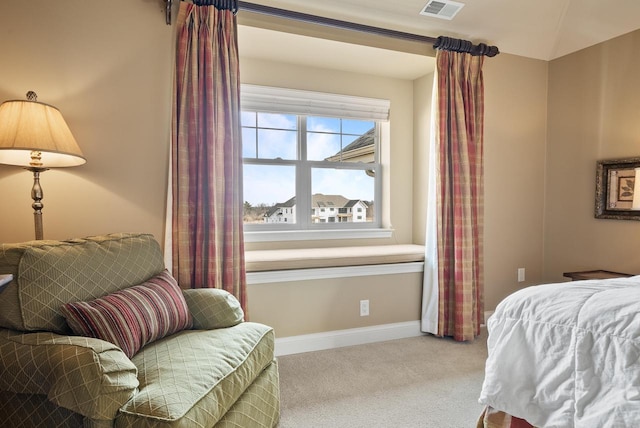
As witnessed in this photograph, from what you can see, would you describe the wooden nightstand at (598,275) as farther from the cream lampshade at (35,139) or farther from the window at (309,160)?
the cream lampshade at (35,139)

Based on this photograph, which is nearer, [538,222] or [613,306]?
[613,306]

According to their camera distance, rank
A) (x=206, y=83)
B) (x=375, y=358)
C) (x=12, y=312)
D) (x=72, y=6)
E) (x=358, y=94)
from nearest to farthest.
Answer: (x=12, y=312), (x=72, y=6), (x=206, y=83), (x=375, y=358), (x=358, y=94)

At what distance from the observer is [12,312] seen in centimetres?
134

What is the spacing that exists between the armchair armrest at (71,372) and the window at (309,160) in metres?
1.96

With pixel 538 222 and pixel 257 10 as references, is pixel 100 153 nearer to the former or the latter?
pixel 257 10

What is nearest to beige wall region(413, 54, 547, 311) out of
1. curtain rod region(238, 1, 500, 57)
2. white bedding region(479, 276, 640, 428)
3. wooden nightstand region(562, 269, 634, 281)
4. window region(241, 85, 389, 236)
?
curtain rod region(238, 1, 500, 57)

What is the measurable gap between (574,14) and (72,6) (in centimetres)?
360

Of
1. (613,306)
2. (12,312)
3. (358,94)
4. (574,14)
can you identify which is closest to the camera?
(613,306)

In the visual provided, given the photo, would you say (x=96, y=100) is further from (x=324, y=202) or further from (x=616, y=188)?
(x=616, y=188)

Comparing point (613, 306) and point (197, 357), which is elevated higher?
point (613, 306)

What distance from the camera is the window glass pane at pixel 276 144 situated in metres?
3.21

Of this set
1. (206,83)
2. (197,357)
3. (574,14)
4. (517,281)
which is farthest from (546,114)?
(197,357)

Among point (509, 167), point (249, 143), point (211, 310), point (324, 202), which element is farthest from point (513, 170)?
point (211, 310)

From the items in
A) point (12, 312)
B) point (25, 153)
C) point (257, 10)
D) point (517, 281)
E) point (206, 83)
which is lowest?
point (517, 281)
